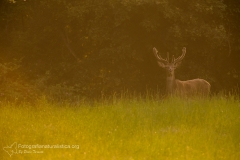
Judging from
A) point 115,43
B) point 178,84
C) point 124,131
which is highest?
point 115,43

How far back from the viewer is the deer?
46.7 ft

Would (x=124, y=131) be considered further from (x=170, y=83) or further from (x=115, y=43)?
(x=115, y=43)

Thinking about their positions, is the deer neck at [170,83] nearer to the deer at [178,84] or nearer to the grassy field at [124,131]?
the deer at [178,84]

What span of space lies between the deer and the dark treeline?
4.25 feet

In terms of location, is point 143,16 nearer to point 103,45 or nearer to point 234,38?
point 103,45

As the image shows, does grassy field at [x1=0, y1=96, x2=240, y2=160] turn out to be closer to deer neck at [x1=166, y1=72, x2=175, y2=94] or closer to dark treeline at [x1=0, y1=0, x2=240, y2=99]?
deer neck at [x1=166, y1=72, x2=175, y2=94]

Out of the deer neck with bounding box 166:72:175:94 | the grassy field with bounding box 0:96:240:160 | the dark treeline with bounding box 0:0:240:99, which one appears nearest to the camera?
the grassy field with bounding box 0:96:240:160

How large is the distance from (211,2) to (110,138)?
894cm

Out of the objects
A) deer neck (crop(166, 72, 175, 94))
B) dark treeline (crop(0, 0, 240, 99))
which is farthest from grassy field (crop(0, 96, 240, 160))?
dark treeline (crop(0, 0, 240, 99))

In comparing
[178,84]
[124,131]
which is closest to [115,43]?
[178,84]

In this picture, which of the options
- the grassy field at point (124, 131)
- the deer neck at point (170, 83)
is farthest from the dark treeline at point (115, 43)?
the grassy field at point (124, 131)

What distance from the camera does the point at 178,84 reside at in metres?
14.6

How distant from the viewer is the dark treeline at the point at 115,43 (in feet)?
52.0

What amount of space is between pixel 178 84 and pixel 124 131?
17.9ft
